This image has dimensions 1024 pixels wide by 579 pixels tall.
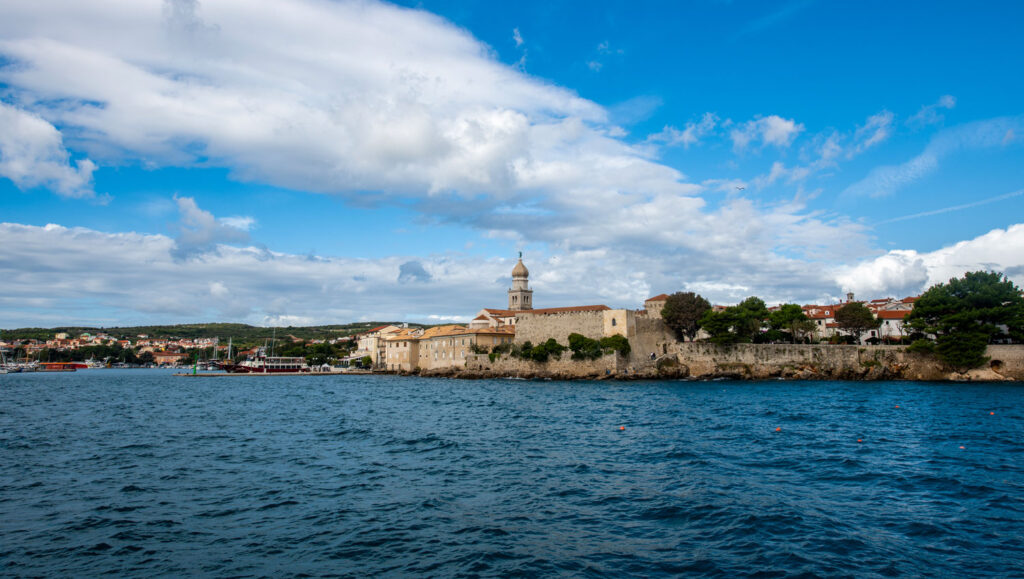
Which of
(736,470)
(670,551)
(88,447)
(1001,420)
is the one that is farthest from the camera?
(1001,420)

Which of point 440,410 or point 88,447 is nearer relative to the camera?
point 88,447

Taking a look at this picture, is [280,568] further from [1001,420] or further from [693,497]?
[1001,420]

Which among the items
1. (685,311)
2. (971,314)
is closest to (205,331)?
(685,311)

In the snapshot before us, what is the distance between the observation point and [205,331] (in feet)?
528

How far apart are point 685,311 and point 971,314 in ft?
61.3

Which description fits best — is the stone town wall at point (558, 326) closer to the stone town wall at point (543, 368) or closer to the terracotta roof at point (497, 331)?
the stone town wall at point (543, 368)

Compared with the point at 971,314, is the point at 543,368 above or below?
below

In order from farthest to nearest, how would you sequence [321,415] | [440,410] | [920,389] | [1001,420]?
[920,389] < [440,410] < [321,415] < [1001,420]

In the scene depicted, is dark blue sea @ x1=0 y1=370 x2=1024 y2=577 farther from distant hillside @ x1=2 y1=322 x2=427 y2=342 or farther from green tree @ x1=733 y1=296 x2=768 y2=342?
distant hillside @ x1=2 y1=322 x2=427 y2=342

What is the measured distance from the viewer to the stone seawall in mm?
36281

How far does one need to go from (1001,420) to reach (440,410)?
18788 mm

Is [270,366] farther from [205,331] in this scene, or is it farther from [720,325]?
[205,331]

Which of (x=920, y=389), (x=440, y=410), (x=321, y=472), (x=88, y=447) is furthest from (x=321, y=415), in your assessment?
(x=920, y=389)

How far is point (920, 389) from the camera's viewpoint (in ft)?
101
